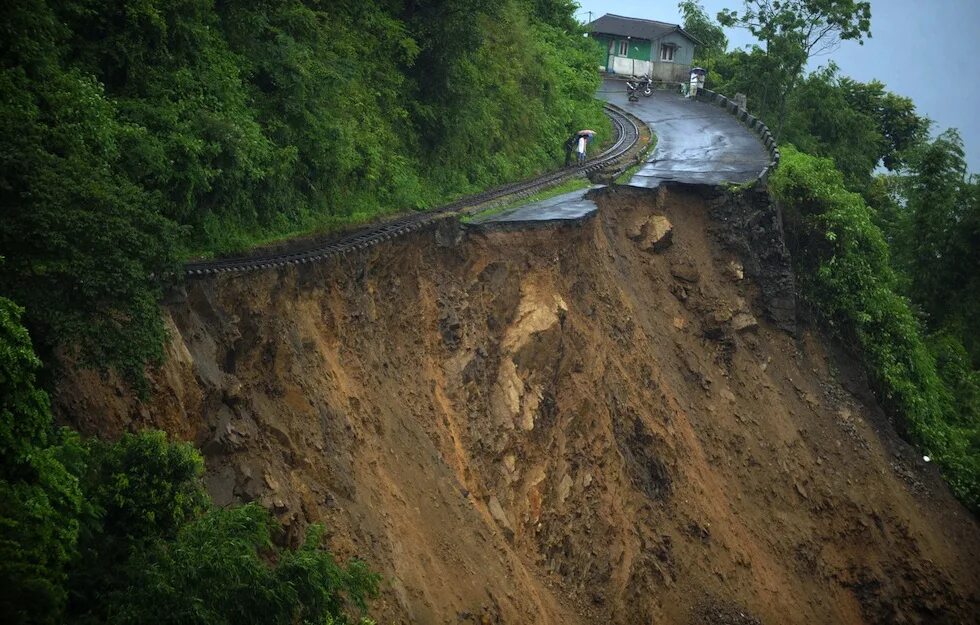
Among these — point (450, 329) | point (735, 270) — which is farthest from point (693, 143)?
point (450, 329)

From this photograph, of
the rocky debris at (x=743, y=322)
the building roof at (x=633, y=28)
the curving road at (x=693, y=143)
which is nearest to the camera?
the rocky debris at (x=743, y=322)

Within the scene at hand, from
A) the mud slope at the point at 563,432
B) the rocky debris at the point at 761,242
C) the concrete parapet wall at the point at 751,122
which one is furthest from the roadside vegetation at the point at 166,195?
the concrete parapet wall at the point at 751,122

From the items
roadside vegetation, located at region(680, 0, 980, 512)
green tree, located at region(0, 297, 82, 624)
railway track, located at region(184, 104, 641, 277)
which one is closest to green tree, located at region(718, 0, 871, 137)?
roadside vegetation, located at region(680, 0, 980, 512)

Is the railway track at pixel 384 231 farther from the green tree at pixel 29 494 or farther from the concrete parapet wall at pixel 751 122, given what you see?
the green tree at pixel 29 494

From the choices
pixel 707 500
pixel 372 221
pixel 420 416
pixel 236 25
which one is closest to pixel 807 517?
pixel 707 500

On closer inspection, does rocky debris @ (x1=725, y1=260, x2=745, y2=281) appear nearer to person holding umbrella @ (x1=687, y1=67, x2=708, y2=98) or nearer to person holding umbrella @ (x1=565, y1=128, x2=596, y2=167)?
person holding umbrella @ (x1=565, y1=128, x2=596, y2=167)

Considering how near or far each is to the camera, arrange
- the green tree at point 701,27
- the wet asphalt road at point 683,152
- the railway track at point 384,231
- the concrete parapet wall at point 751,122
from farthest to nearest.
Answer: the green tree at point 701,27
the concrete parapet wall at point 751,122
the wet asphalt road at point 683,152
the railway track at point 384,231

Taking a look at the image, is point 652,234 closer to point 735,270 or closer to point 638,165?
point 735,270
